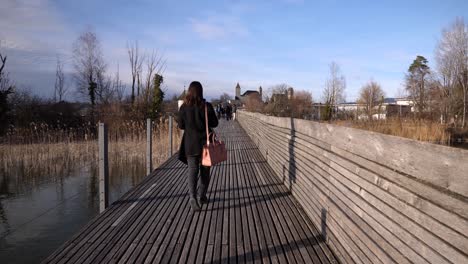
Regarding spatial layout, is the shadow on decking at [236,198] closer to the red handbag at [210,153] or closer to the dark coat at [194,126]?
the red handbag at [210,153]

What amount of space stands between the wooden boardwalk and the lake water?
54.7 inches

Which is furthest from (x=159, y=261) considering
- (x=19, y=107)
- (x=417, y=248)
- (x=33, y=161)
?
(x=19, y=107)

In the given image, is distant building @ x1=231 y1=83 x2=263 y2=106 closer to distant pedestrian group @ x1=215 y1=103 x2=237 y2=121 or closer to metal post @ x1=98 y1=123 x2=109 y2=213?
distant pedestrian group @ x1=215 y1=103 x2=237 y2=121

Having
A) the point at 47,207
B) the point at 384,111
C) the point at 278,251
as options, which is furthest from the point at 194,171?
the point at 384,111

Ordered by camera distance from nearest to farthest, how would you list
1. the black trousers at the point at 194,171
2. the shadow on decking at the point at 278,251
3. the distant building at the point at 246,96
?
the shadow on decking at the point at 278,251, the black trousers at the point at 194,171, the distant building at the point at 246,96

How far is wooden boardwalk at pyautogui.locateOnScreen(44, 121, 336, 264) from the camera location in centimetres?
325

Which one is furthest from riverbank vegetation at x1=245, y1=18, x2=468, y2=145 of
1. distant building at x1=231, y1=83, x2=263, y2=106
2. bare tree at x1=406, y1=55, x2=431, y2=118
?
distant building at x1=231, y1=83, x2=263, y2=106

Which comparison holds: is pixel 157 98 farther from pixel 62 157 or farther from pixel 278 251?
pixel 278 251

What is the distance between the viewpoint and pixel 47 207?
7789 mm

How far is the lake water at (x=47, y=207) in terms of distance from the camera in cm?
527

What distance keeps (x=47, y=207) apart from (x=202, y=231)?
218 inches

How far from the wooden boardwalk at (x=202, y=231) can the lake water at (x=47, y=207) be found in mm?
1389

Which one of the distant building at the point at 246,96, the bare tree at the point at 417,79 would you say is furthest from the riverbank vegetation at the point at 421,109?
the distant building at the point at 246,96

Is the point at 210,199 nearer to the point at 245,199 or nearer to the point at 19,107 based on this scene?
the point at 245,199
